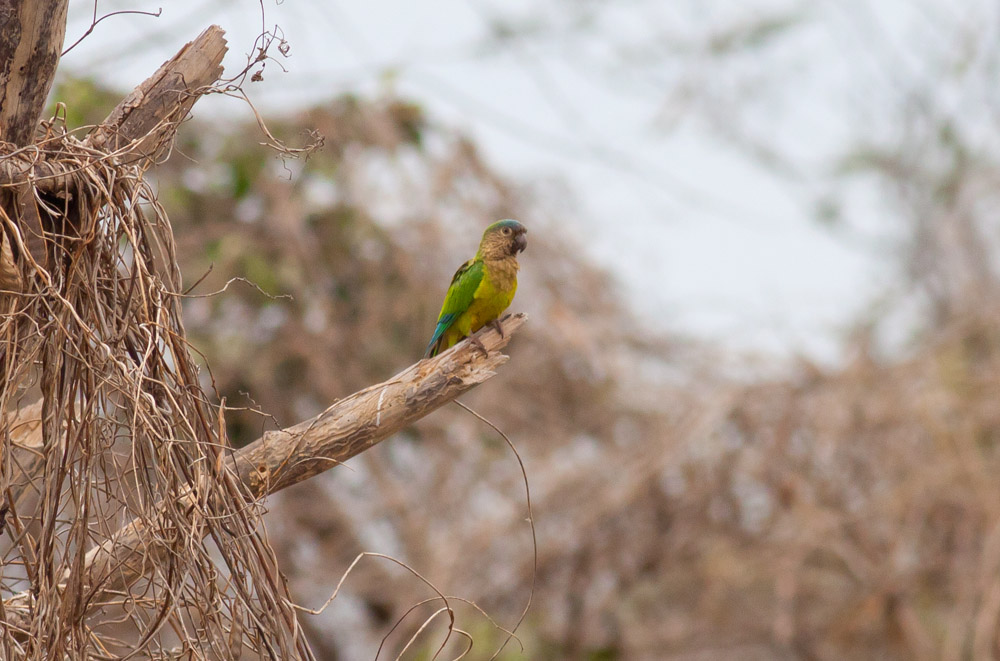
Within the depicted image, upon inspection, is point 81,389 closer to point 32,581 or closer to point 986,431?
point 32,581

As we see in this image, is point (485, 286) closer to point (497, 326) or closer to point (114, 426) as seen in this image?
point (497, 326)

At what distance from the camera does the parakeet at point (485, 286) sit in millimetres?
3859

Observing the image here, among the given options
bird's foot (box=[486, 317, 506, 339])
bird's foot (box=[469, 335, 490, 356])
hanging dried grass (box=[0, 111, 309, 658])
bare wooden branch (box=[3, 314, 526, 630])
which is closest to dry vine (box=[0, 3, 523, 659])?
hanging dried grass (box=[0, 111, 309, 658])

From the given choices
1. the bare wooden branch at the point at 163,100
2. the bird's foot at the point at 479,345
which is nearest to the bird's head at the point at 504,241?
the bird's foot at the point at 479,345

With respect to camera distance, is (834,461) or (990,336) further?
(990,336)

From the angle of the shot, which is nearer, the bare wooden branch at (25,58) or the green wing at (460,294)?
the bare wooden branch at (25,58)

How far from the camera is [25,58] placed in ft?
6.79

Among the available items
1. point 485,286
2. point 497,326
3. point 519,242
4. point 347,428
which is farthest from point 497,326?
point 347,428

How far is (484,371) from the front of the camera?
2562 millimetres

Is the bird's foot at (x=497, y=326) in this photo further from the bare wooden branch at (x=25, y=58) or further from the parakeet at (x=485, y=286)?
the bare wooden branch at (x=25, y=58)

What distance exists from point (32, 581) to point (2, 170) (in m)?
0.83

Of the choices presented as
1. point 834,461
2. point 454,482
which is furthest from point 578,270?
point 834,461

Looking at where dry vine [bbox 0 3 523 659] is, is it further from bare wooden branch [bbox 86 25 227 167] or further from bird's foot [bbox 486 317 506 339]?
bird's foot [bbox 486 317 506 339]

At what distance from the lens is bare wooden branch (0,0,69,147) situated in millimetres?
2039
